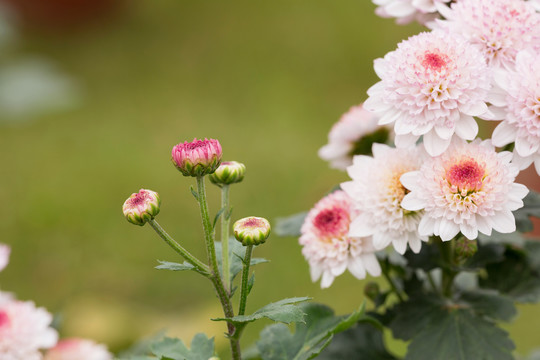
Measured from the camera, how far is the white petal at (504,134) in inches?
32.9

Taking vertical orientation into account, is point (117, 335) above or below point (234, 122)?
below

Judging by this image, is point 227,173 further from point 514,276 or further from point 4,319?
point 514,276

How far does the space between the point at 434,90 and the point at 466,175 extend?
11 cm

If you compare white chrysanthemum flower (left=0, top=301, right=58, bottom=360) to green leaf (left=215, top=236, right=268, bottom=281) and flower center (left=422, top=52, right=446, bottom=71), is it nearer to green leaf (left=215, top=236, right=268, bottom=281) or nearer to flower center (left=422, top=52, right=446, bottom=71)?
green leaf (left=215, top=236, right=268, bottom=281)

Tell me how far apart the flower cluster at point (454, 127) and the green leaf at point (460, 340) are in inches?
5.1

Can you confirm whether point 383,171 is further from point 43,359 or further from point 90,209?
point 90,209

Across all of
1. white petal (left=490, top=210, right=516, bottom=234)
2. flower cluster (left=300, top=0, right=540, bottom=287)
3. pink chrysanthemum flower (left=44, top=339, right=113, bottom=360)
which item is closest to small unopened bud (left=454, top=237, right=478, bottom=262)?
flower cluster (left=300, top=0, right=540, bottom=287)

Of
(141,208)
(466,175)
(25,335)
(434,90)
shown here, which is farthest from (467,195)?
(25,335)

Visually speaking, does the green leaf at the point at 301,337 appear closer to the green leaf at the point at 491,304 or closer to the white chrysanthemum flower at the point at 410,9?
the green leaf at the point at 491,304

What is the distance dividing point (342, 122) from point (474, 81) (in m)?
0.40

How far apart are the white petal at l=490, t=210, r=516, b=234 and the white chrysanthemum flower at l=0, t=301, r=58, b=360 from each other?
2.01 feet

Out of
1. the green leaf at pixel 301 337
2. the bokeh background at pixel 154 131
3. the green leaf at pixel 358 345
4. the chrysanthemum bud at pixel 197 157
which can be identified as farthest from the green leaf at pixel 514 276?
the bokeh background at pixel 154 131

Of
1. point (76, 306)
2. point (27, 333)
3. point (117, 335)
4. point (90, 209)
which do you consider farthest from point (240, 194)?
point (27, 333)

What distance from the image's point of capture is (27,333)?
96 cm
